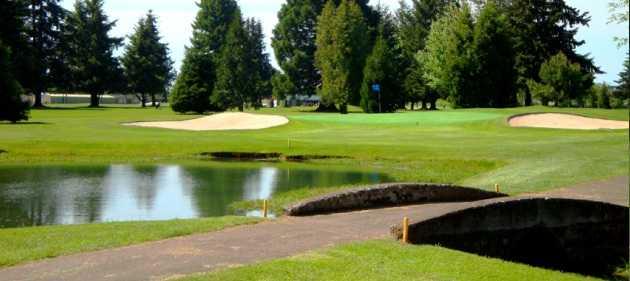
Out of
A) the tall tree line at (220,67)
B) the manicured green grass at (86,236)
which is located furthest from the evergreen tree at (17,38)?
the manicured green grass at (86,236)

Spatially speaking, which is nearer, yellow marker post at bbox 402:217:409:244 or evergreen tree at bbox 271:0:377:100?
yellow marker post at bbox 402:217:409:244

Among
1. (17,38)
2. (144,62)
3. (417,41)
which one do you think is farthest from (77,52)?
(417,41)

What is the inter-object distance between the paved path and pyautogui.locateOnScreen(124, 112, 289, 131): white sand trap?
1344 inches

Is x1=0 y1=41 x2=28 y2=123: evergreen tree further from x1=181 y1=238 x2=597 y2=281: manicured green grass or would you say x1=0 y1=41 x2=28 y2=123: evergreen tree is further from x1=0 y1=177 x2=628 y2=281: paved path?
→ x1=181 y1=238 x2=597 y2=281: manicured green grass

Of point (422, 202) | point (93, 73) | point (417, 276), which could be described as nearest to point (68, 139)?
point (422, 202)

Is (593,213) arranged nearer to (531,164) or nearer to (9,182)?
(531,164)

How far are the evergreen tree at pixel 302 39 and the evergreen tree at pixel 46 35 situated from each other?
25600 mm

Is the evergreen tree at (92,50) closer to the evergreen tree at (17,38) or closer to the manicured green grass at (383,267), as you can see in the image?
the evergreen tree at (17,38)

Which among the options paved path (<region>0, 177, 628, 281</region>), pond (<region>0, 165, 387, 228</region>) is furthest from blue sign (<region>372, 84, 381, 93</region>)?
paved path (<region>0, 177, 628, 281</region>)

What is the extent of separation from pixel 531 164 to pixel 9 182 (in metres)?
17.2

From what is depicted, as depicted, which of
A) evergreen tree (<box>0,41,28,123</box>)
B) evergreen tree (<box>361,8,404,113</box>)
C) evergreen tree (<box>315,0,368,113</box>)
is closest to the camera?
evergreen tree (<box>0,41,28,123</box>)

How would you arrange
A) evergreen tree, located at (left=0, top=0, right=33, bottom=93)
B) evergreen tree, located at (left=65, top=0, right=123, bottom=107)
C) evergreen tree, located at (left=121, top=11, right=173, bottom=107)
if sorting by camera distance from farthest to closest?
evergreen tree, located at (left=121, top=11, right=173, bottom=107) → evergreen tree, located at (left=65, top=0, right=123, bottom=107) → evergreen tree, located at (left=0, top=0, right=33, bottom=93)

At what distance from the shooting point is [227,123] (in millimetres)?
50156

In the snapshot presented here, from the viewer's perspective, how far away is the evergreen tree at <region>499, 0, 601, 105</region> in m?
71.4
